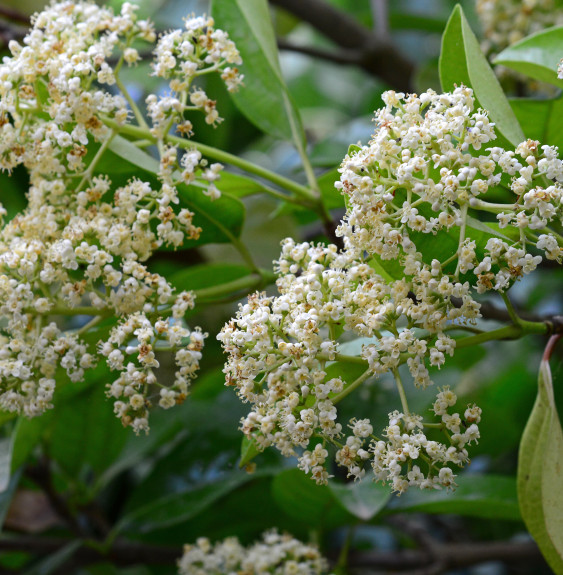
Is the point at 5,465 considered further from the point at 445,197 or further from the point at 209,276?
the point at 445,197

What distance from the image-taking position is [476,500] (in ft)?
4.46

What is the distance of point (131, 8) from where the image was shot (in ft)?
3.48

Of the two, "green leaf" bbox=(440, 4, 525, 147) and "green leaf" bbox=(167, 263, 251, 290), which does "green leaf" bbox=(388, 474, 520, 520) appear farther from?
"green leaf" bbox=(440, 4, 525, 147)

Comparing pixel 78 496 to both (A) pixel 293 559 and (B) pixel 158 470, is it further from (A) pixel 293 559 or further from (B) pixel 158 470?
(A) pixel 293 559

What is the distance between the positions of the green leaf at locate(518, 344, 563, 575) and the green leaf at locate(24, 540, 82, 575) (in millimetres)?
985

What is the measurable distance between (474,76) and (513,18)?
879 millimetres

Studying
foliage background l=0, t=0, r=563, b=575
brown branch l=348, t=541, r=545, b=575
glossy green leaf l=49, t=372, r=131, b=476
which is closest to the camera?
foliage background l=0, t=0, r=563, b=575

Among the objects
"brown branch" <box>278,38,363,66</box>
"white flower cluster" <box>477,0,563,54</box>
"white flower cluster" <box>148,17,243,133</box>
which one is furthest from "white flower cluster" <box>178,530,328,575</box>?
"brown branch" <box>278,38,363,66</box>

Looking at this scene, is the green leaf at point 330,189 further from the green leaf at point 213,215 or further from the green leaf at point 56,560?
the green leaf at point 56,560

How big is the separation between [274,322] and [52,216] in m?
0.35

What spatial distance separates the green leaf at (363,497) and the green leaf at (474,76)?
24.9 inches

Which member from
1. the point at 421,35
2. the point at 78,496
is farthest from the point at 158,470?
the point at 421,35

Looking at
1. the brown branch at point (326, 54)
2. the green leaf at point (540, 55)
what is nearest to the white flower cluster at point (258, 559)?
the green leaf at point (540, 55)

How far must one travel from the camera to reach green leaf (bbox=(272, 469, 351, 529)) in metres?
1.38
